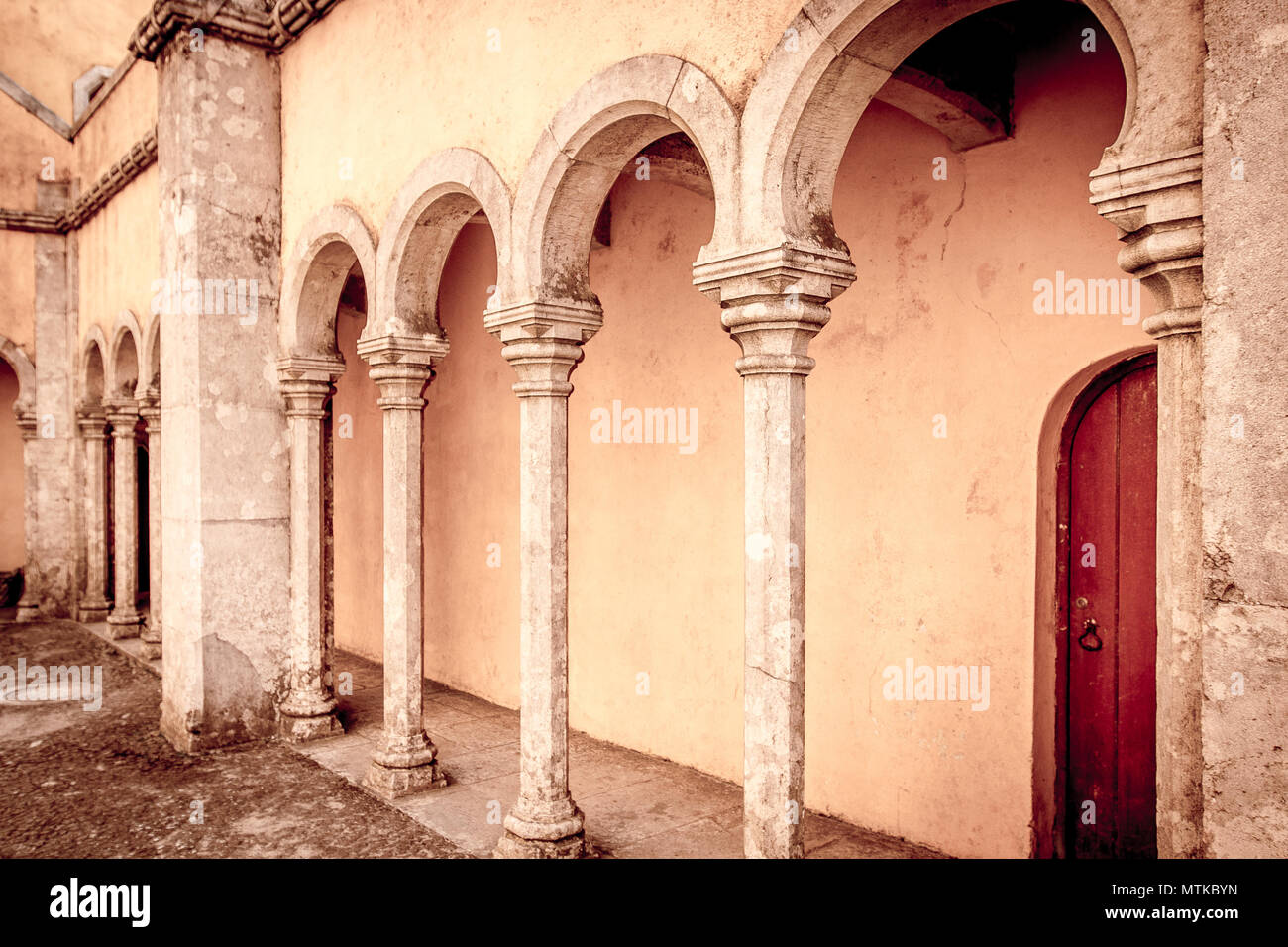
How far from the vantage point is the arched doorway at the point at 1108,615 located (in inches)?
164

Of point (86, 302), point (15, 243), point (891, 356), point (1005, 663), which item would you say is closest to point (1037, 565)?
point (1005, 663)

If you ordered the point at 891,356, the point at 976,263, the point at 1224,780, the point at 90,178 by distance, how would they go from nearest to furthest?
1. the point at 1224,780
2. the point at 976,263
3. the point at 891,356
4. the point at 90,178

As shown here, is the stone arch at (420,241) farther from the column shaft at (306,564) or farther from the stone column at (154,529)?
the stone column at (154,529)

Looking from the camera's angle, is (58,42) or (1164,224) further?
(58,42)

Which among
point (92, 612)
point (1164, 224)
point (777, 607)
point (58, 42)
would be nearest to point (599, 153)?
point (777, 607)

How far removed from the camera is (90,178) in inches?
442

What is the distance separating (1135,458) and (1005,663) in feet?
3.47

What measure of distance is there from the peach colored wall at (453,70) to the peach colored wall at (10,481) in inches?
365

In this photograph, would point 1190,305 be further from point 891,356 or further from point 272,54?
point 272,54

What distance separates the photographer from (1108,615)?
4.29 meters

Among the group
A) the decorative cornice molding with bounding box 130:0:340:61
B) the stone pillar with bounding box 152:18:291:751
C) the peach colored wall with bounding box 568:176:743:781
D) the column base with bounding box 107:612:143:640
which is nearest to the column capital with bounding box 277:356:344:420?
the stone pillar with bounding box 152:18:291:751

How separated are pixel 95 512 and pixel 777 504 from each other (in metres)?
10.8

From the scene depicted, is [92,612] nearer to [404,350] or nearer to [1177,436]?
[404,350]
